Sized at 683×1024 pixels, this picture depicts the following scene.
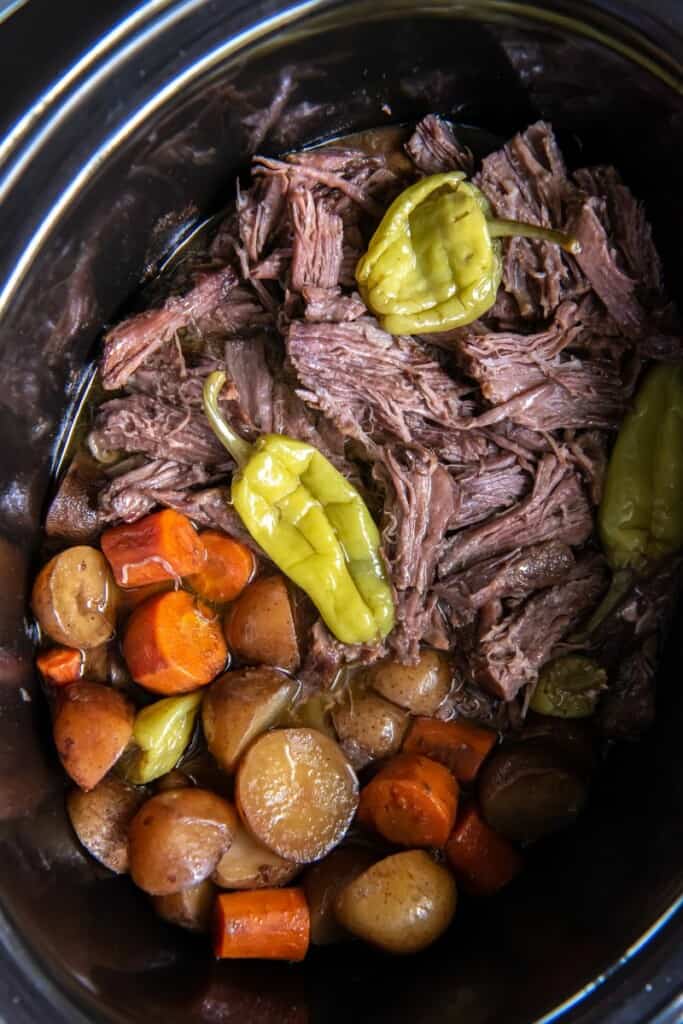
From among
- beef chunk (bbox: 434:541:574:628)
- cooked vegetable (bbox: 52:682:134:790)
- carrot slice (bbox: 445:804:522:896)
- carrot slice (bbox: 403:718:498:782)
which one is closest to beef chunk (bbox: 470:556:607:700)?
beef chunk (bbox: 434:541:574:628)

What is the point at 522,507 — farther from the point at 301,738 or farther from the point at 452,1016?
the point at 452,1016

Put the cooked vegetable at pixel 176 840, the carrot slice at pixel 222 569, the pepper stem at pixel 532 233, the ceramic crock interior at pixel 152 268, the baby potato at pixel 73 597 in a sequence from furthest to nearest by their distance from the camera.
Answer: the carrot slice at pixel 222 569 < the baby potato at pixel 73 597 < the cooked vegetable at pixel 176 840 < the pepper stem at pixel 532 233 < the ceramic crock interior at pixel 152 268

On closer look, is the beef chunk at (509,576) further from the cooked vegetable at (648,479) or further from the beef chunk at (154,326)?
the beef chunk at (154,326)

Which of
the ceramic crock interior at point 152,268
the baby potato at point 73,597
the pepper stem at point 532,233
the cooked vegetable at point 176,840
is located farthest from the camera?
the baby potato at point 73,597

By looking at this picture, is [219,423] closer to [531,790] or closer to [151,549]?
[151,549]

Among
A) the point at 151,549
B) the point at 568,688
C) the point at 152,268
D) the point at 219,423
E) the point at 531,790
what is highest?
the point at 152,268

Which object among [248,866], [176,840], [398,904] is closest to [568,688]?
[398,904]

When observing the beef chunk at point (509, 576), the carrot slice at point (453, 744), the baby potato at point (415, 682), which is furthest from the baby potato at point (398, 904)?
the beef chunk at point (509, 576)

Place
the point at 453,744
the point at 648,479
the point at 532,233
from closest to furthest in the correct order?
1. the point at 532,233
2. the point at 648,479
3. the point at 453,744
